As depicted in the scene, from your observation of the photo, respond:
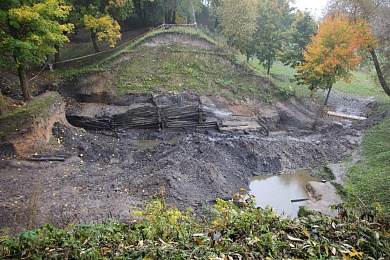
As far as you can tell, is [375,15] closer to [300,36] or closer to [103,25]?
[300,36]

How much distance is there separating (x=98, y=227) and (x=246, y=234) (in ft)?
6.89

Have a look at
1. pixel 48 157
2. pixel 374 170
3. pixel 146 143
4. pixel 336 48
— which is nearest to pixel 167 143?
pixel 146 143

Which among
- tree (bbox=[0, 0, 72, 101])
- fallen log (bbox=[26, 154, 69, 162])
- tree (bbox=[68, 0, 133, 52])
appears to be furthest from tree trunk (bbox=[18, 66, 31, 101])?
tree (bbox=[68, 0, 133, 52])

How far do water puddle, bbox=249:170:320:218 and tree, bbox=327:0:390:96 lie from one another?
10.6m

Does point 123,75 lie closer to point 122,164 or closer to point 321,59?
point 122,164

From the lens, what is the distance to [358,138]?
18.6 m

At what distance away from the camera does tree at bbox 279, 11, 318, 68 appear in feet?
78.4

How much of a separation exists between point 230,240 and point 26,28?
46.3 ft

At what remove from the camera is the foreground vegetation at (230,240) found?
11.5ft

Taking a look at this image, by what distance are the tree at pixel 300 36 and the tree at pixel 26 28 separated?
675 inches

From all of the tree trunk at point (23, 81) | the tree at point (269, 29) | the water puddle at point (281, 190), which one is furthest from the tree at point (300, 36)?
the tree trunk at point (23, 81)

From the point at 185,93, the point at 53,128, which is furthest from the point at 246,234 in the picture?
the point at 185,93

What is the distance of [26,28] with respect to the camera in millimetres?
13648

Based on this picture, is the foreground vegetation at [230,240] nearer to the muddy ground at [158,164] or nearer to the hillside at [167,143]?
the hillside at [167,143]
